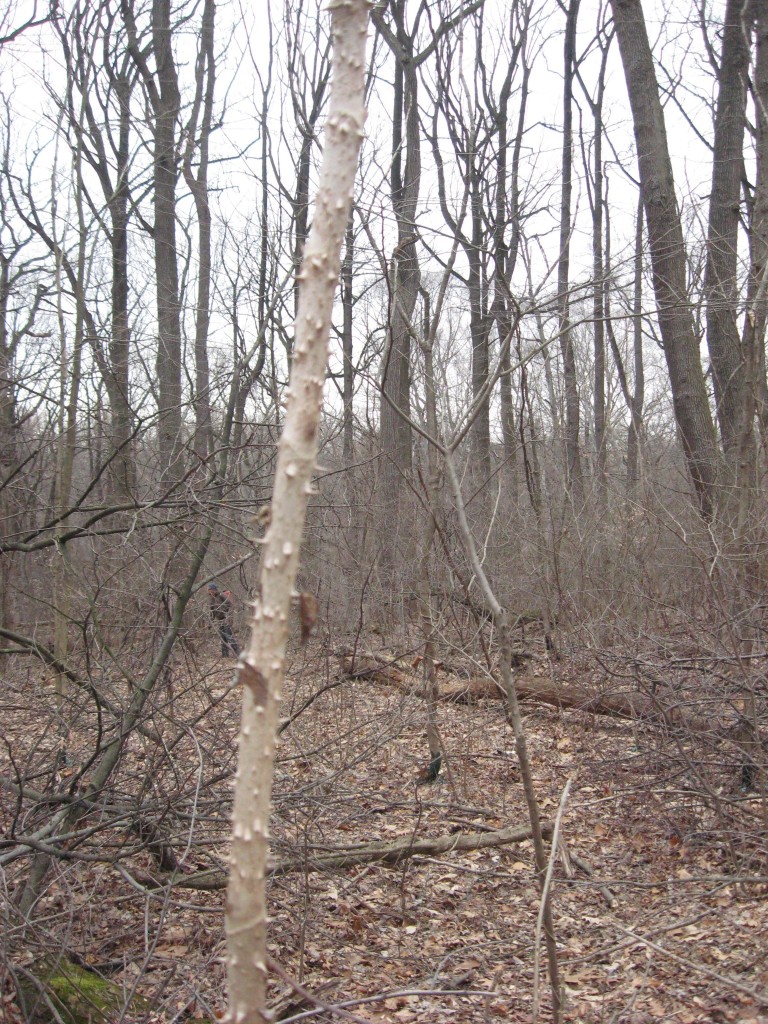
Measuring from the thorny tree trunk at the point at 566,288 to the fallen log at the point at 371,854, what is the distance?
3.28m

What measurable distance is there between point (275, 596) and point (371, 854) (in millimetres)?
3993

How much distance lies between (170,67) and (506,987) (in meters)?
13.4

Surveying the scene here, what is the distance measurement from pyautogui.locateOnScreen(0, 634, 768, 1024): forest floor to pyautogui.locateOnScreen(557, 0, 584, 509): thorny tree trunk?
126 inches

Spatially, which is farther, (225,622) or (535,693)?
(535,693)

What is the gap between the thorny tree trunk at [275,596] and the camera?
109 centimetres

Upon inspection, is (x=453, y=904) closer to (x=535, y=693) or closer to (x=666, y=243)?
(x=535, y=693)

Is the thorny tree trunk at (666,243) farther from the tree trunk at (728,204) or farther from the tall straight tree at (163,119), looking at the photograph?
the tall straight tree at (163,119)

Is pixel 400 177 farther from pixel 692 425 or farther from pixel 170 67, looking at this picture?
pixel 170 67

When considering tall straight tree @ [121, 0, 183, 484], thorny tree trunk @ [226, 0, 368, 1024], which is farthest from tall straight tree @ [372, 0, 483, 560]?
tall straight tree @ [121, 0, 183, 484]

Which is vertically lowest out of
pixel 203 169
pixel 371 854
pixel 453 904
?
pixel 453 904

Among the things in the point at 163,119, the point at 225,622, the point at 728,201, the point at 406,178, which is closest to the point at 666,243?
the point at 728,201

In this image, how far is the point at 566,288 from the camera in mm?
7449

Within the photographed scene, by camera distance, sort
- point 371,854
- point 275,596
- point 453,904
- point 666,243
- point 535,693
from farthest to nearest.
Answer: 1. point 666,243
2. point 535,693
3. point 453,904
4. point 371,854
5. point 275,596

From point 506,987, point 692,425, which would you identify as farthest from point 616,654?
point 692,425
